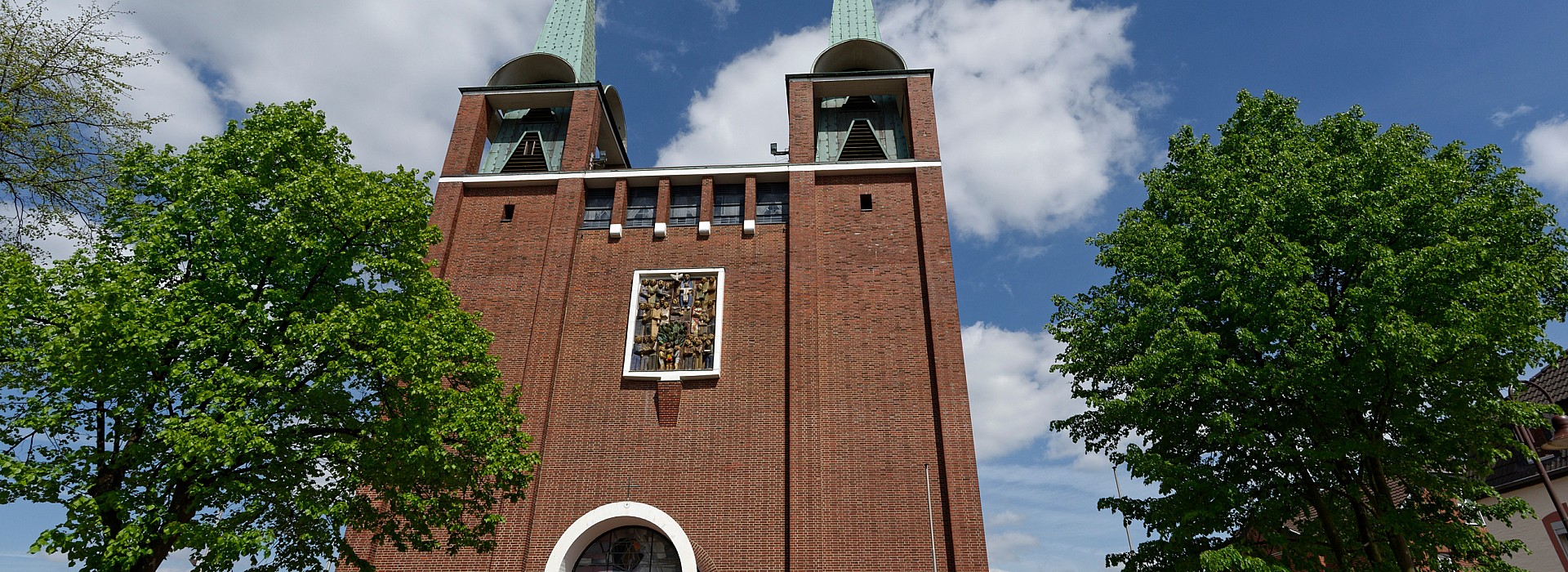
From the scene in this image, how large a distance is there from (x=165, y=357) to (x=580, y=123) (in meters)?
14.3

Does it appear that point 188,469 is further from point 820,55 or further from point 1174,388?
point 820,55

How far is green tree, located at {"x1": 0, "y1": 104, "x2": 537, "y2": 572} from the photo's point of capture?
9.98m

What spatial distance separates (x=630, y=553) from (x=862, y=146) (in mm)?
13089

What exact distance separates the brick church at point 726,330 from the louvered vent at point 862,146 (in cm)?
7

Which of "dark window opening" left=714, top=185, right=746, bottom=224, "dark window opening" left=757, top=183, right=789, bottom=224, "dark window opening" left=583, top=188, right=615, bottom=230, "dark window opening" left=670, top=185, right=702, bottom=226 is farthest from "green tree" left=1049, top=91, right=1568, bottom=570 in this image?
"dark window opening" left=583, top=188, right=615, bottom=230

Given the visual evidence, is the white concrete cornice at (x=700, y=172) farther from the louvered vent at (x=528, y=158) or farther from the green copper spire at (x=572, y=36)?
the green copper spire at (x=572, y=36)

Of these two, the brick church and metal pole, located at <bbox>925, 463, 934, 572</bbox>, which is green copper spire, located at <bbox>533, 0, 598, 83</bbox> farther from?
metal pole, located at <bbox>925, 463, 934, 572</bbox>

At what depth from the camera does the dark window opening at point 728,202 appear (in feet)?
71.9

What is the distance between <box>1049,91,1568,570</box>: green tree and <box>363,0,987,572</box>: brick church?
4266 mm

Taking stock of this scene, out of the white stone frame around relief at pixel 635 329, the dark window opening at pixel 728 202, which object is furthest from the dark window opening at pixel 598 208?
the dark window opening at pixel 728 202

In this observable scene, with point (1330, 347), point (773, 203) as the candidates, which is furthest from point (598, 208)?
point (1330, 347)

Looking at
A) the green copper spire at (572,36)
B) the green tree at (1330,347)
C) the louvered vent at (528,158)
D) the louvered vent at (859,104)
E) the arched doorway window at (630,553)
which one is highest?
the green copper spire at (572,36)

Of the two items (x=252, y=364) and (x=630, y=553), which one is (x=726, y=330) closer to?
(x=630, y=553)

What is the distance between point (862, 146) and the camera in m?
23.5
